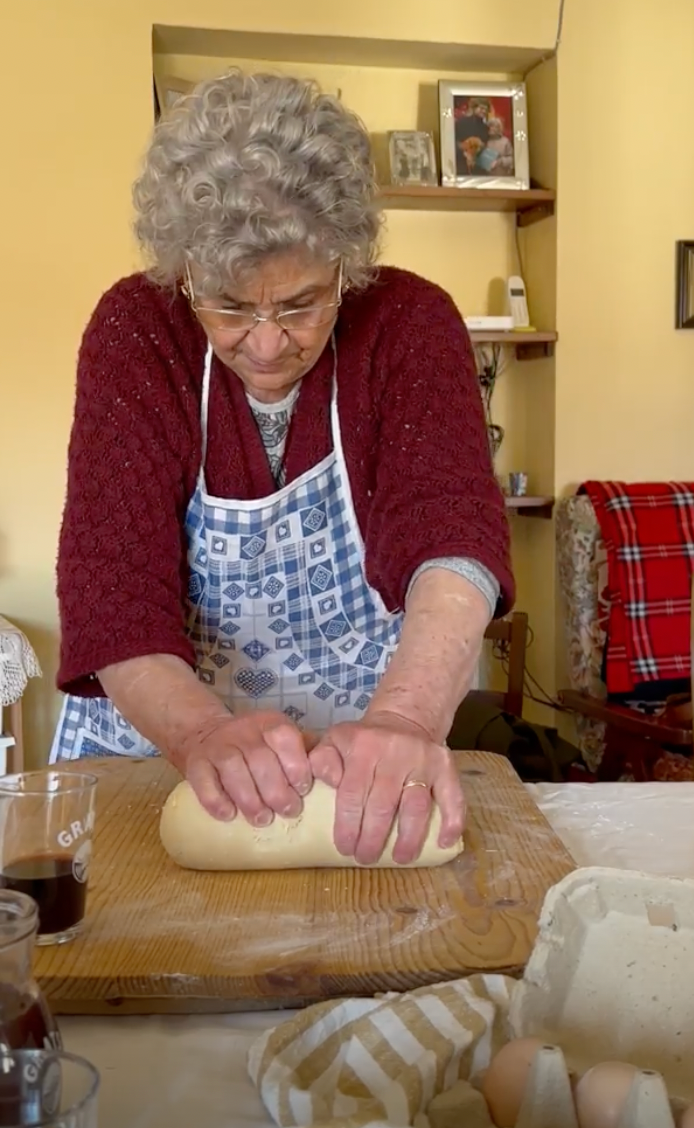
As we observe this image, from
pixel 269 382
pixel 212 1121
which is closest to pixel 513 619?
pixel 269 382

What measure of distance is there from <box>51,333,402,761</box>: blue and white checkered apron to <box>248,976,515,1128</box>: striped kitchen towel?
27.0 inches

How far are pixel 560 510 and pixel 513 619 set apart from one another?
1.59ft

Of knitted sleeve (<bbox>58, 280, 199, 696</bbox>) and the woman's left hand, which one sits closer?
the woman's left hand

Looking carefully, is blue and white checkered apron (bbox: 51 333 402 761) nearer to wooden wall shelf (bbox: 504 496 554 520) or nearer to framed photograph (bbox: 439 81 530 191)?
wooden wall shelf (bbox: 504 496 554 520)

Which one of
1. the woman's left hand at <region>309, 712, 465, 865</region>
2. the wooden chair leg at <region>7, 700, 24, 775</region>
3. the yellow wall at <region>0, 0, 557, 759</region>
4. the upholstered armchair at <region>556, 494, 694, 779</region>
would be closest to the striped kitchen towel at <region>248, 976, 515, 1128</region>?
the woman's left hand at <region>309, 712, 465, 865</region>

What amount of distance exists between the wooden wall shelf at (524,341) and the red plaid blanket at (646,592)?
1.77 feet

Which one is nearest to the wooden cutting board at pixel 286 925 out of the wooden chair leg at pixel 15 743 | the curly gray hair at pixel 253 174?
the curly gray hair at pixel 253 174

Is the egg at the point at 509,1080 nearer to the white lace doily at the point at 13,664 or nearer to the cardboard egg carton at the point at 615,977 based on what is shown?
the cardboard egg carton at the point at 615,977

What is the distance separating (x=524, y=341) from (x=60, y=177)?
139 cm

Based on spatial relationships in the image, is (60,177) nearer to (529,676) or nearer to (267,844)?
(529,676)

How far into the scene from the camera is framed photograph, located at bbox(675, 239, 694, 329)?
324cm

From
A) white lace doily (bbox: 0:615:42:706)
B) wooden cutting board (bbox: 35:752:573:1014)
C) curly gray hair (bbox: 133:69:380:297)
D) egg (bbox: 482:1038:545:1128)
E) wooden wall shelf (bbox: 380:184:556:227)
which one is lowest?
white lace doily (bbox: 0:615:42:706)

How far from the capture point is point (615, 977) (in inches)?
26.5

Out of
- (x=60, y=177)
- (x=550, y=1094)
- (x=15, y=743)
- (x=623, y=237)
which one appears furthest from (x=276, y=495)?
(x=623, y=237)
